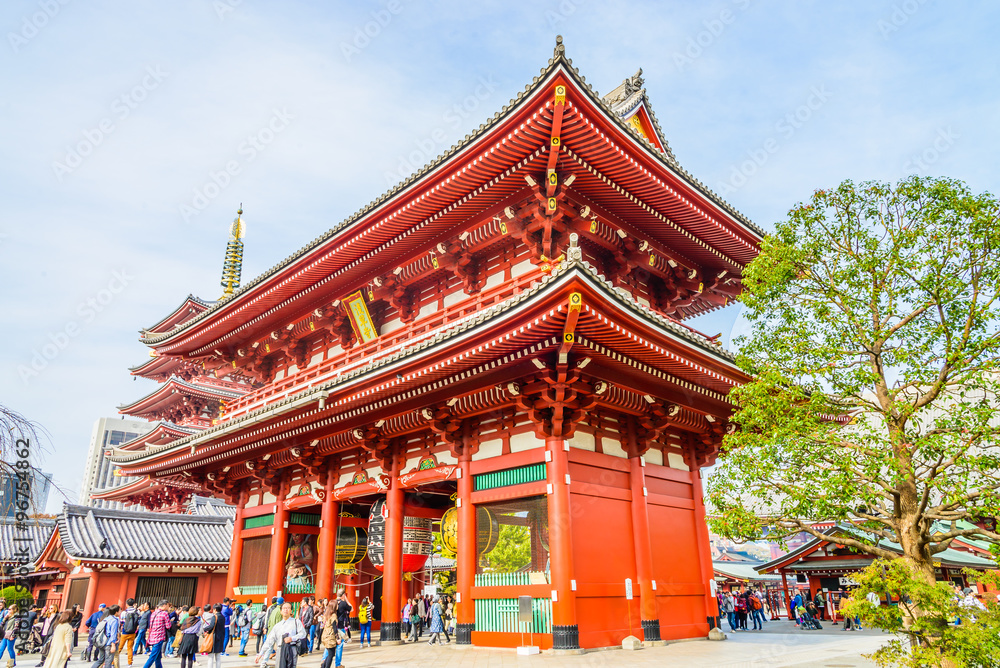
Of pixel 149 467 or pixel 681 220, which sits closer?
pixel 681 220

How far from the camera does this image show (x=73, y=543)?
24.7 m

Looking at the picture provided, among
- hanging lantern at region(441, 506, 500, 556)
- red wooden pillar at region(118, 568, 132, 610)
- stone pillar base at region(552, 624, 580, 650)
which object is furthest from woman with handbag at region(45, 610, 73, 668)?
red wooden pillar at region(118, 568, 132, 610)

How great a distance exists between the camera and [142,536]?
2822 cm

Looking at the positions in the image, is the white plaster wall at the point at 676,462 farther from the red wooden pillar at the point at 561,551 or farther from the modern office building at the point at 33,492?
the modern office building at the point at 33,492

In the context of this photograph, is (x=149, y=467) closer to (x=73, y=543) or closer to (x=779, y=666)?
(x=73, y=543)

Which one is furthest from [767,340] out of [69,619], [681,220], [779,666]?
[69,619]

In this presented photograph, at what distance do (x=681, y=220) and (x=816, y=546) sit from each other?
17012 millimetres

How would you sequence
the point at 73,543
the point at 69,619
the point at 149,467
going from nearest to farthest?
1. the point at 69,619
2. the point at 149,467
3. the point at 73,543

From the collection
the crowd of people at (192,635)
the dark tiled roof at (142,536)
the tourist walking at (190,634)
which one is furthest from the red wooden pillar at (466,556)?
the dark tiled roof at (142,536)

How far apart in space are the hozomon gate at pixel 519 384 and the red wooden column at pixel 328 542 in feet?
0.17

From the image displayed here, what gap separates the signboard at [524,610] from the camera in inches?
520

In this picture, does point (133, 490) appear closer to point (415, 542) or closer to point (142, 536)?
point (142, 536)

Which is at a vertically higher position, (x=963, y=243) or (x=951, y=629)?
(x=963, y=243)

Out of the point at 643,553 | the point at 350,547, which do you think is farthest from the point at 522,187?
the point at 350,547
